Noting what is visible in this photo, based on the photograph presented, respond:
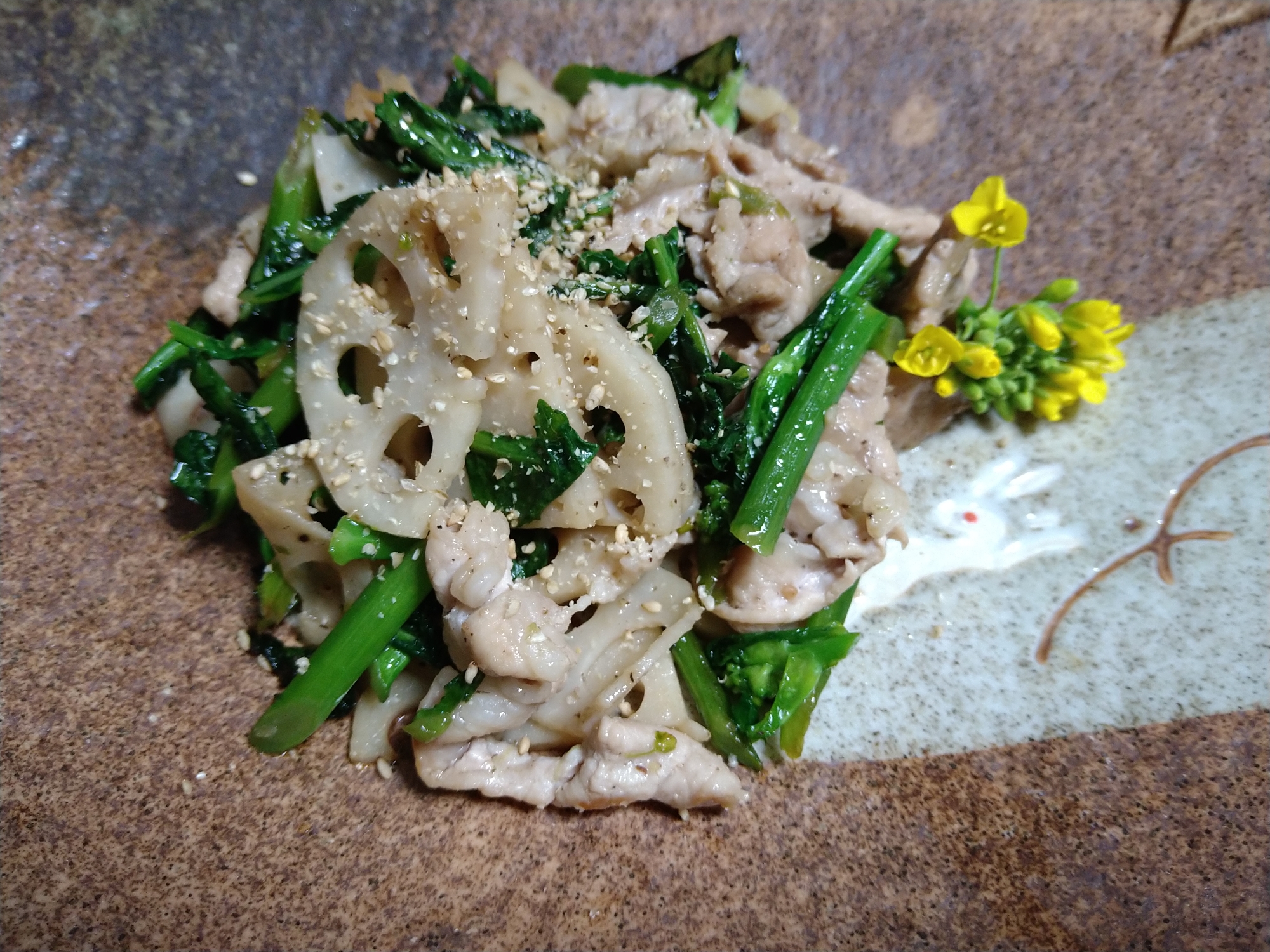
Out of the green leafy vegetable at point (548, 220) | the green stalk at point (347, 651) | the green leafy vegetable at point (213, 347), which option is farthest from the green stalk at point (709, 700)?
the green leafy vegetable at point (213, 347)

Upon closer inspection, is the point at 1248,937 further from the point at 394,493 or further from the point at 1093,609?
the point at 394,493

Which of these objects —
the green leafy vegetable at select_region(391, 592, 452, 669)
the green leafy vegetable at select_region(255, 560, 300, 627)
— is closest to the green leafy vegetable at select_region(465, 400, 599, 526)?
the green leafy vegetable at select_region(391, 592, 452, 669)

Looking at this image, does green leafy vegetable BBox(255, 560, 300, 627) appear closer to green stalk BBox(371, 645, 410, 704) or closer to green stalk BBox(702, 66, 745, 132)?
green stalk BBox(371, 645, 410, 704)

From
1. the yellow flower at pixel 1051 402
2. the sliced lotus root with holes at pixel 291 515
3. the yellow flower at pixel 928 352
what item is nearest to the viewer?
the sliced lotus root with holes at pixel 291 515

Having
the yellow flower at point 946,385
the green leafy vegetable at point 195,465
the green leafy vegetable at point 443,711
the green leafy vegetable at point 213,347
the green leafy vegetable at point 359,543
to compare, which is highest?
the yellow flower at point 946,385

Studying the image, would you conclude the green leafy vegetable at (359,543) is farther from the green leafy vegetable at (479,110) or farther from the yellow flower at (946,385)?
the yellow flower at (946,385)

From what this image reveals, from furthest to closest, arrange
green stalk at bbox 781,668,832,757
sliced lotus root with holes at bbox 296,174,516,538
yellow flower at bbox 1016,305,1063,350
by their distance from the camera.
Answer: yellow flower at bbox 1016,305,1063,350 → green stalk at bbox 781,668,832,757 → sliced lotus root with holes at bbox 296,174,516,538
